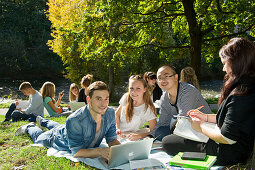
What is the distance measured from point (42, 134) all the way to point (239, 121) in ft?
11.7

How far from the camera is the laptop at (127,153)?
130 inches

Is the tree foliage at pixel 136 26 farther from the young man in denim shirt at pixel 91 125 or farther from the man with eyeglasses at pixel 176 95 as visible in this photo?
the young man in denim shirt at pixel 91 125

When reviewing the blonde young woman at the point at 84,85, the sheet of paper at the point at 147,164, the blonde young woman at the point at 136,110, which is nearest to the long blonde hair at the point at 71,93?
the blonde young woman at the point at 84,85

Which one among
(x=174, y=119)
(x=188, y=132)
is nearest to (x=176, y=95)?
(x=174, y=119)

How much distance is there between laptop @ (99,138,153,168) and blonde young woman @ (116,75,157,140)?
1.25 meters

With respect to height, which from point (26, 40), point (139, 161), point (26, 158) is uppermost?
point (26, 40)

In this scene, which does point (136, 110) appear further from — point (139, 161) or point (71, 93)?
point (71, 93)

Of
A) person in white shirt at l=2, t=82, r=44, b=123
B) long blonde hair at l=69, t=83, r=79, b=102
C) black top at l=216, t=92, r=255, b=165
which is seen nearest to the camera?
black top at l=216, t=92, r=255, b=165

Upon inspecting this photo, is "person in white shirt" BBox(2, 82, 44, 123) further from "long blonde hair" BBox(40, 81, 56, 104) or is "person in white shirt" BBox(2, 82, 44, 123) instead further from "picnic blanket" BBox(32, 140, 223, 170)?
"picnic blanket" BBox(32, 140, 223, 170)

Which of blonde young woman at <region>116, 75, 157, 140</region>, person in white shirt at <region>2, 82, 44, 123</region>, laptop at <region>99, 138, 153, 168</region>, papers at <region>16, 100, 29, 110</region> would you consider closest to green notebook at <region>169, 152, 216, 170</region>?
laptop at <region>99, 138, 153, 168</region>

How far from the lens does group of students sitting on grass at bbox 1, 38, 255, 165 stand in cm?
279

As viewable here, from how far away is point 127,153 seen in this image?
3432 millimetres

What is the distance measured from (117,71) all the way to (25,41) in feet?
69.2

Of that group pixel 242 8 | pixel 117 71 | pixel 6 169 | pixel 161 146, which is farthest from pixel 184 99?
pixel 117 71
